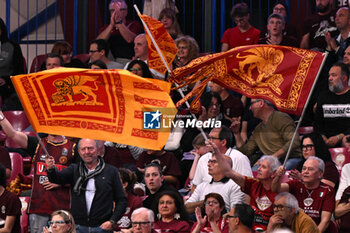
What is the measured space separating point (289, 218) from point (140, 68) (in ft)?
11.3

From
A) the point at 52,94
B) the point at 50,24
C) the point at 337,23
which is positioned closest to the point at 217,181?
the point at 52,94

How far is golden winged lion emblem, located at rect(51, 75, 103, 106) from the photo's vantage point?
8969mm

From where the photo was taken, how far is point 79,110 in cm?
899

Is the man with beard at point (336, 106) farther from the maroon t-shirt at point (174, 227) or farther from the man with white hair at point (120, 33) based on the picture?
the man with white hair at point (120, 33)

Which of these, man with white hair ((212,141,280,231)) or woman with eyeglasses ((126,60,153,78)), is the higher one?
woman with eyeglasses ((126,60,153,78))

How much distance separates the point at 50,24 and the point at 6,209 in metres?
6.10

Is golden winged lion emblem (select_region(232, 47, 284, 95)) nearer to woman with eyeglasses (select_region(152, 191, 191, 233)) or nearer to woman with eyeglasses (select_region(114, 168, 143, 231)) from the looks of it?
woman with eyeglasses (select_region(152, 191, 191, 233))

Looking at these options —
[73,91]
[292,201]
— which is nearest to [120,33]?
[73,91]

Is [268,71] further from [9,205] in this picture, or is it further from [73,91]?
[9,205]

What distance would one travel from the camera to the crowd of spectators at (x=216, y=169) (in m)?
8.91

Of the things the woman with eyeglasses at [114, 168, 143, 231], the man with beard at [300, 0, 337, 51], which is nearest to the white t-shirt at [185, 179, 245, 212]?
the woman with eyeglasses at [114, 168, 143, 231]

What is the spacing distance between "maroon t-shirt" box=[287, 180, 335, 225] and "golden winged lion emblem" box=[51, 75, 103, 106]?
205 cm

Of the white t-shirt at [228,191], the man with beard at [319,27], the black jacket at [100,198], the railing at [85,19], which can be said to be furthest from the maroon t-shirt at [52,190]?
the railing at [85,19]

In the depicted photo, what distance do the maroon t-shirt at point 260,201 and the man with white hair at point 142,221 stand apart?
2.95 ft
